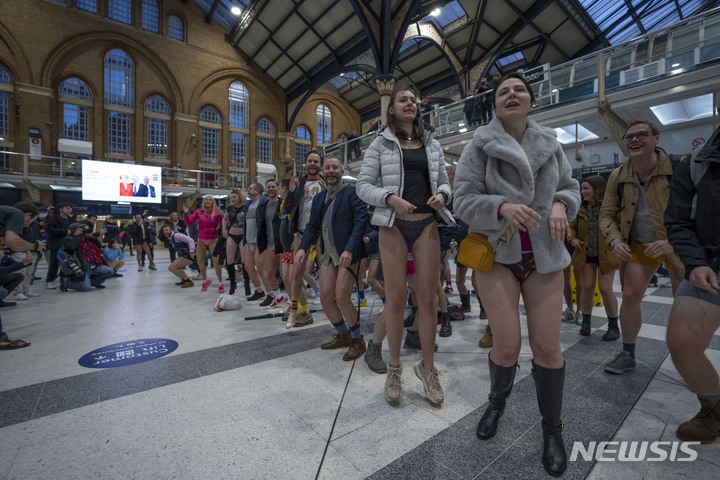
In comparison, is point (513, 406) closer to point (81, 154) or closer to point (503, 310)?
point (503, 310)

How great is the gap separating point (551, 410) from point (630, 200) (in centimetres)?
175

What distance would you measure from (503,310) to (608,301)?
2.28 m

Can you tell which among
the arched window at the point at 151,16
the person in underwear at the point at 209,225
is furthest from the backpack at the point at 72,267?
the arched window at the point at 151,16

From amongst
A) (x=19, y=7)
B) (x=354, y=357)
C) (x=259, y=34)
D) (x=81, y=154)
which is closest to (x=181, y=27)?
(x=259, y=34)

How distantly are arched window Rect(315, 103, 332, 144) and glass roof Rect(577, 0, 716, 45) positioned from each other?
18.1 meters

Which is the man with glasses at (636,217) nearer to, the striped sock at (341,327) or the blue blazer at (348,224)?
the blue blazer at (348,224)

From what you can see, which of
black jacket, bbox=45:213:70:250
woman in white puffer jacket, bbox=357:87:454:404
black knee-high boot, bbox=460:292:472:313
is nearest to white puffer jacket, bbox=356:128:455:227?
woman in white puffer jacket, bbox=357:87:454:404

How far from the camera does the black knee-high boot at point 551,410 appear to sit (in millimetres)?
1437

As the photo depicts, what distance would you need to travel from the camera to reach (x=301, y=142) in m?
27.1

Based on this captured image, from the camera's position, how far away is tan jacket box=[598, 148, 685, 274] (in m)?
2.20

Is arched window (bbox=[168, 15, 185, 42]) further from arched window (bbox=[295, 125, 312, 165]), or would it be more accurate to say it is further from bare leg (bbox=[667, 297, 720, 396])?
bare leg (bbox=[667, 297, 720, 396])

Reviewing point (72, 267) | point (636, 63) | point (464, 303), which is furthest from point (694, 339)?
point (636, 63)

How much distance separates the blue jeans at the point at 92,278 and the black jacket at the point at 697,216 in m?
8.42

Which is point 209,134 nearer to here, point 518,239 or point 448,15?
point 448,15
